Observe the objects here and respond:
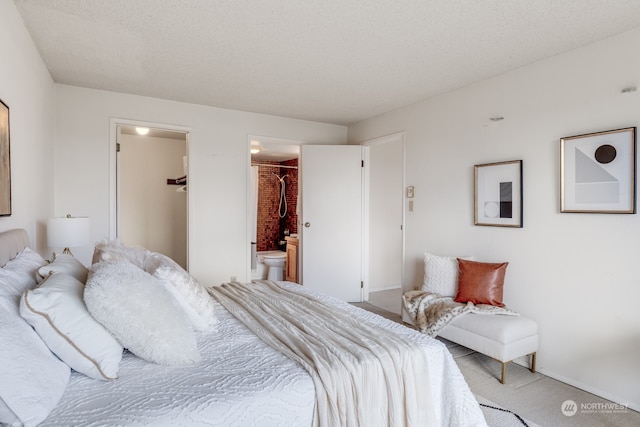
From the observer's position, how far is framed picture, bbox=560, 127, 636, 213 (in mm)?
2344

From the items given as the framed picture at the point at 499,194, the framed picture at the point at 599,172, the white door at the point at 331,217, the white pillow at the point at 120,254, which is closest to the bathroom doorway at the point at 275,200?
the white door at the point at 331,217

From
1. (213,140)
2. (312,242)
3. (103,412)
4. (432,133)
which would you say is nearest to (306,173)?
(312,242)

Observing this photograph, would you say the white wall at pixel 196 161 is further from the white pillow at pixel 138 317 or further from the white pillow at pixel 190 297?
the white pillow at pixel 138 317

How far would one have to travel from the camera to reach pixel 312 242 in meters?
4.73

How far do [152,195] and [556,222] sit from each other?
17.4 feet

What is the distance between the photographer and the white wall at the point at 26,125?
198cm

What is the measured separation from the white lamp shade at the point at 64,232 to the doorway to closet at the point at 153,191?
2.56 m

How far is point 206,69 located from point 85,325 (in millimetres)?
2511

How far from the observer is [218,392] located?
46.7 inches

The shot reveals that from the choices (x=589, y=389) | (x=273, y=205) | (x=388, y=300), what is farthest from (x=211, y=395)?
(x=273, y=205)

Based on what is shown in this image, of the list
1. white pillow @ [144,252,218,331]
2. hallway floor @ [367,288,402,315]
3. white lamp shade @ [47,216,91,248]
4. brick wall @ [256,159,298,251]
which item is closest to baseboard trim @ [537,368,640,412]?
hallway floor @ [367,288,402,315]

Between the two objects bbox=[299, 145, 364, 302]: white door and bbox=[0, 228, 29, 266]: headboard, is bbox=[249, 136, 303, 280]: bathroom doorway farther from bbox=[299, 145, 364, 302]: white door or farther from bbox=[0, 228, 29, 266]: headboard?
bbox=[0, 228, 29, 266]: headboard

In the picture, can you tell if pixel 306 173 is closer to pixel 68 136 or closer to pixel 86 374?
pixel 68 136

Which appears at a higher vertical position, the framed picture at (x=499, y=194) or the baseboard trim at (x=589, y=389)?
the framed picture at (x=499, y=194)
